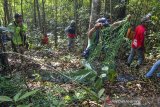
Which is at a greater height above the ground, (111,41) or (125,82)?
(111,41)

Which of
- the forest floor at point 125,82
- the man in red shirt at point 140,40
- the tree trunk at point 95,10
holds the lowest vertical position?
the forest floor at point 125,82

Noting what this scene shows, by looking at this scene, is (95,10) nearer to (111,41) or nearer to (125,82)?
(125,82)

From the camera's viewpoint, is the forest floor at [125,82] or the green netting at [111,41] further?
the forest floor at [125,82]

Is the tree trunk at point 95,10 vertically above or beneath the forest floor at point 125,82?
above

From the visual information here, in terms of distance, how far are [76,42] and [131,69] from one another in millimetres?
9186

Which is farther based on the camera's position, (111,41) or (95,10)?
(95,10)

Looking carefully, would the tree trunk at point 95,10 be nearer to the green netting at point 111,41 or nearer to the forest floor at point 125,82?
the forest floor at point 125,82

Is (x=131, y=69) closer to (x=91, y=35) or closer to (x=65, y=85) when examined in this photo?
(x=91, y=35)

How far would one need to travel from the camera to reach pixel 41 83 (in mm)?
8023

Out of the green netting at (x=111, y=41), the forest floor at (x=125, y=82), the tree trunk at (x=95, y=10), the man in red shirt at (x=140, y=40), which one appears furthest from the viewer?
the tree trunk at (x=95, y=10)

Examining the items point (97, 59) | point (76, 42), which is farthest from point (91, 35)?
point (76, 42)

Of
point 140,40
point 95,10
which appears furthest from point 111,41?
point 95,10

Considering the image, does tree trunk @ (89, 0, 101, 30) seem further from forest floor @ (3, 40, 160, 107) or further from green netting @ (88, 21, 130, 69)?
green netting @ (88, 21, 130, 69)

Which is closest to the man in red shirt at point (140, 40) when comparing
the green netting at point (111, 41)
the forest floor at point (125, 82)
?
the forest floor at point (125, 82)
